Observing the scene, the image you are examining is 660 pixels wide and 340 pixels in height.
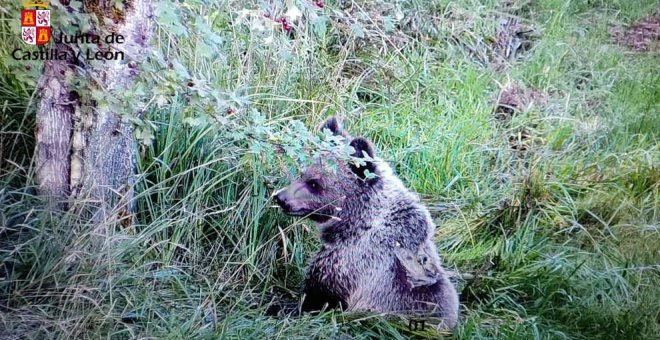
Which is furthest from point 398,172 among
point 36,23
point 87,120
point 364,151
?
point 36,23

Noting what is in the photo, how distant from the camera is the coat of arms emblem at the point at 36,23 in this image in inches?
137

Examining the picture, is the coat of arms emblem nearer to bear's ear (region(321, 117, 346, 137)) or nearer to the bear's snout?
the bear's snout

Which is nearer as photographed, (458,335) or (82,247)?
(82,247)

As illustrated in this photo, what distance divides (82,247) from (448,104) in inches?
126

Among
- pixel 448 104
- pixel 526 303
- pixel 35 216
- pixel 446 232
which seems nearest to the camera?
pixel 35 216

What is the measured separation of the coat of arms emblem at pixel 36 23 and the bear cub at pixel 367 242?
4.44ft

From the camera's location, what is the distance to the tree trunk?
12.4 feet

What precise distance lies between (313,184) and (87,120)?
1162 millimetres

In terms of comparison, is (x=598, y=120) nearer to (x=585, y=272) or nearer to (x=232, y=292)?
(x=585, y=272)

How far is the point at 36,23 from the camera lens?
3584 millimetres

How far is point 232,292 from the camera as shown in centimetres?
406

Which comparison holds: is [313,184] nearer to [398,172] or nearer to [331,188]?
[331,188]

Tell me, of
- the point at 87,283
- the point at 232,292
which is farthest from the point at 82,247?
the point at 232,292

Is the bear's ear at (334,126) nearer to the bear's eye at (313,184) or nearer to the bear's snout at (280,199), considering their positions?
the bear's eye at (313,184)
